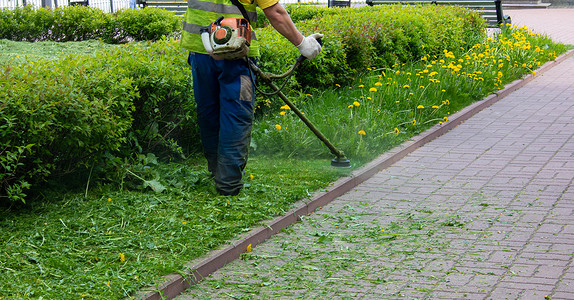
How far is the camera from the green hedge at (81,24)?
13.2 m

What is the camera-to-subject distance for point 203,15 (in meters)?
5.36

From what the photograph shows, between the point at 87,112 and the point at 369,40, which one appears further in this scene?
the point at 369,40

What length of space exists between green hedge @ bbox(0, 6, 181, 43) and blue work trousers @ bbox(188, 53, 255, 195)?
8007 mm

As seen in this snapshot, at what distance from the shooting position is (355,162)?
6730 millimetres

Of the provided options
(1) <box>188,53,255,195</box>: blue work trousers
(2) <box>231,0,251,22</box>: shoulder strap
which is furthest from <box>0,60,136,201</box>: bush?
(2) <box>231,0,251,22</box>: shoulder strap

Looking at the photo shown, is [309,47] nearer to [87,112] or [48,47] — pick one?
[87,112]

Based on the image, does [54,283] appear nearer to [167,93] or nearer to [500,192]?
[167,93]

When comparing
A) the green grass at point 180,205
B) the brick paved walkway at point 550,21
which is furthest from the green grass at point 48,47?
the brick paved walkway at point 550,21

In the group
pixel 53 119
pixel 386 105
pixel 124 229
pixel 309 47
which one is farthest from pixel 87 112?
pixel 386 105

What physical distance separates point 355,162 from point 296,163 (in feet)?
1.88

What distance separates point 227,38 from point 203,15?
450 millimetres

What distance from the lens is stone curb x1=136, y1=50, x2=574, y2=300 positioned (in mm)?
3979

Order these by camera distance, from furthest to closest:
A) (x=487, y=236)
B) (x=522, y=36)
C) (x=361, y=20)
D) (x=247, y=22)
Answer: (x=522, y=36)
(x=361, y=20)
(x=247, y=22)
(x=487, y=236)

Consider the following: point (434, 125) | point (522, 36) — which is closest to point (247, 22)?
point (434, 125)
